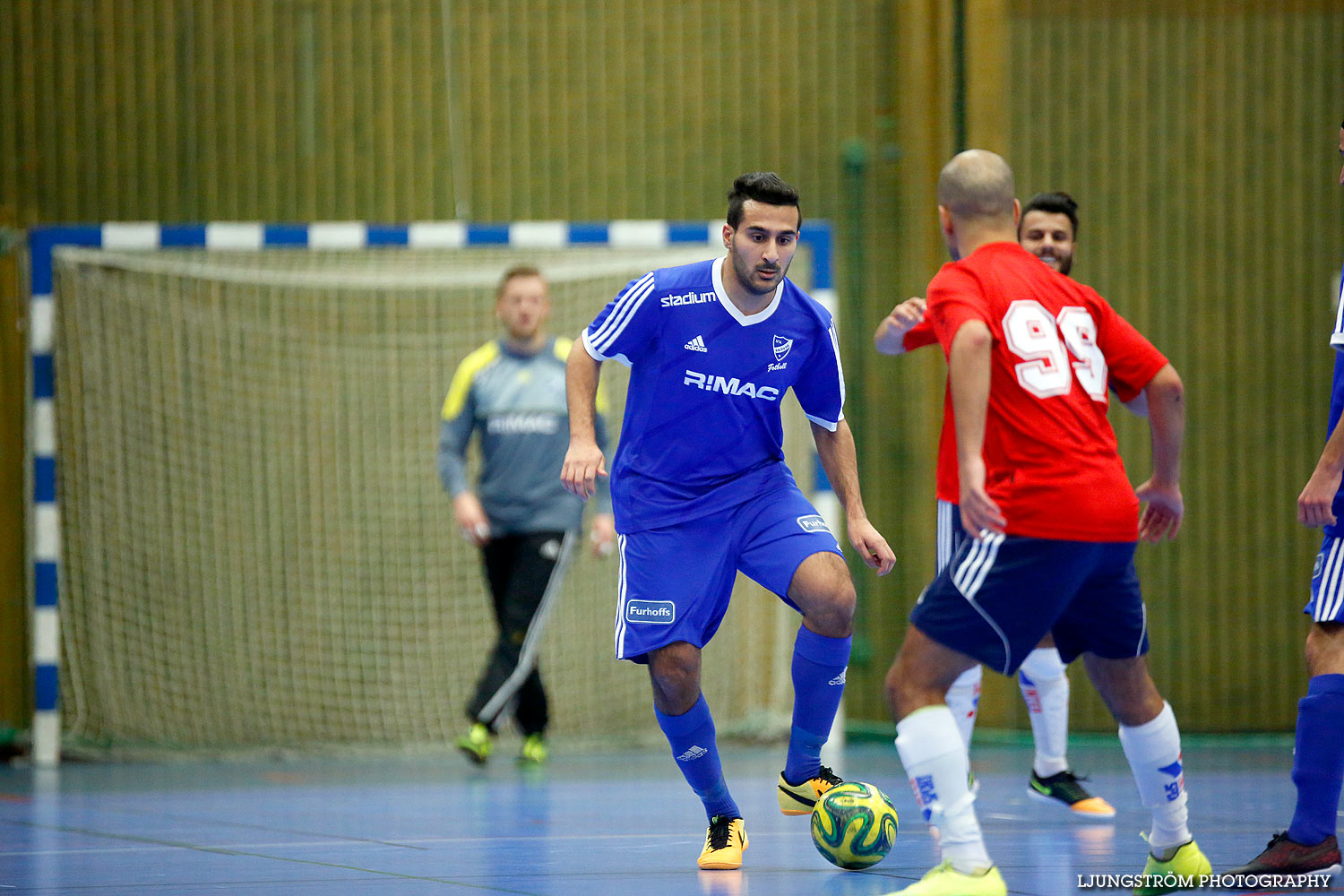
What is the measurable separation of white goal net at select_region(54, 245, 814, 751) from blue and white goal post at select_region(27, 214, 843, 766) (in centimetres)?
32

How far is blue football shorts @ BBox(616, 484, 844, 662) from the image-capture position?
4.37 m

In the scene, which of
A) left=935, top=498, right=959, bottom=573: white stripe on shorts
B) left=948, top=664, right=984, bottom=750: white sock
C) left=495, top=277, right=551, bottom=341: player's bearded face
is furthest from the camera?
left=495, top=277, right=551, bottom=341: player's bearded face

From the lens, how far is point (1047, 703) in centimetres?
565

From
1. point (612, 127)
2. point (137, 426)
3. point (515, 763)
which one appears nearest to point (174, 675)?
point (137, 426)

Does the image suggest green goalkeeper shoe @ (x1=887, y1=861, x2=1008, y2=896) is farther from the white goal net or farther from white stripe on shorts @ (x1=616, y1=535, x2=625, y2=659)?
the white goal net

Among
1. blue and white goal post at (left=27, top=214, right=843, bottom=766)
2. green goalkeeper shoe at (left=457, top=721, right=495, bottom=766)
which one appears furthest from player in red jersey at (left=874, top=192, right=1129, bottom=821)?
green goalkeeper shoe at (left=457, top=721, right=495, bottom=766)

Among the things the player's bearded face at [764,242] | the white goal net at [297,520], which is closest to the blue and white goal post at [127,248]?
the white goal net at [297,520]

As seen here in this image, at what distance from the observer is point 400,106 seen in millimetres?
9242

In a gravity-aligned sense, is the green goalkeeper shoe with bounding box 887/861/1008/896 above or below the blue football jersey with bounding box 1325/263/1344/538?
below

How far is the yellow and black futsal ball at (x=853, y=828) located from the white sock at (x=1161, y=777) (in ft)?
2.58

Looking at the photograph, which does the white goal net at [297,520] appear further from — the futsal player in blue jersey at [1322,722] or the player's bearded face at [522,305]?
the futsal player in blue jersey at [1322,722]

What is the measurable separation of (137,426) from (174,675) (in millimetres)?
1381

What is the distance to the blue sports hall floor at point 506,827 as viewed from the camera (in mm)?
4023

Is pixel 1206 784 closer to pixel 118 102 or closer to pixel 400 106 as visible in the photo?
pixel 400 106
